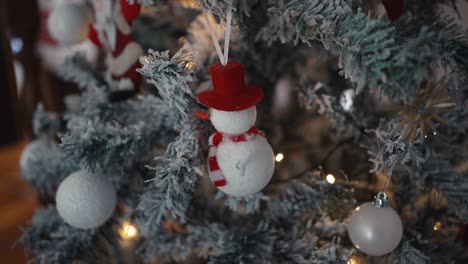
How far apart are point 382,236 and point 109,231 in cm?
33

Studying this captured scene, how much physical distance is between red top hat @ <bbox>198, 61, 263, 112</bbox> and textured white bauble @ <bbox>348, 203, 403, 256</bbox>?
17 centimetres

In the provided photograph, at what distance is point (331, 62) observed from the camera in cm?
63

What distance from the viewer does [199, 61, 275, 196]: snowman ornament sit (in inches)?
15.5

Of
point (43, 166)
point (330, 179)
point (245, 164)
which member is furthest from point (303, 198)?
point (43, 166)

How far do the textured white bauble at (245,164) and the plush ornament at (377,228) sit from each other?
0.39 feet

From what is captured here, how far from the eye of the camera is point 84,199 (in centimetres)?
48

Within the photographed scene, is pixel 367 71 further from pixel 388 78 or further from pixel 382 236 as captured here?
pixel 382 236

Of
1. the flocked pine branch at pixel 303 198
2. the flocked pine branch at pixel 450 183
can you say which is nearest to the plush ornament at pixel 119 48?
the flocked pine branch at pixel 303 198

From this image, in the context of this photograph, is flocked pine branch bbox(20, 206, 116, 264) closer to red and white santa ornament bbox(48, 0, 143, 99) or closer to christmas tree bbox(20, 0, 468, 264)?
christmas tree bbox(20, 0, 468, 264)

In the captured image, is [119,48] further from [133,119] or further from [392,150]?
[392,150]

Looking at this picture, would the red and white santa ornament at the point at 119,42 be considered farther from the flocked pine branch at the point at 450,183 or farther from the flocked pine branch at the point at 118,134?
the flocked pine branch at the point at 450,183

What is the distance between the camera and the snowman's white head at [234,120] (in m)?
0.40

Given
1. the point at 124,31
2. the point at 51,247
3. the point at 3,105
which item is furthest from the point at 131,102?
the point at 3,105

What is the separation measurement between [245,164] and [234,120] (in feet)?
0.13
